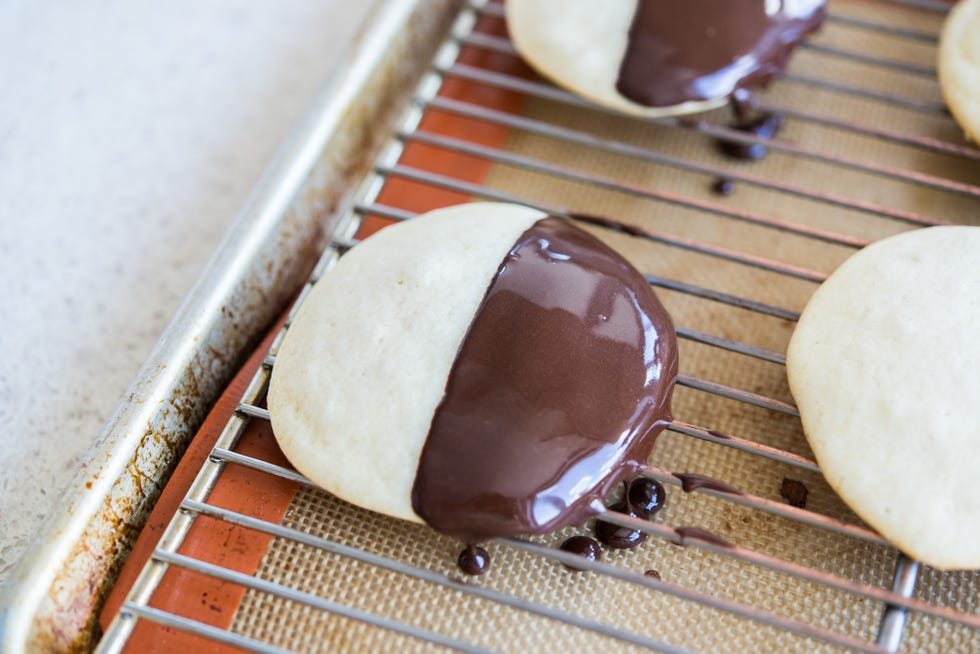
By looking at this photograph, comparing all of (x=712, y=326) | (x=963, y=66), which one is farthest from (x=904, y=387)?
(x=963, y=66)

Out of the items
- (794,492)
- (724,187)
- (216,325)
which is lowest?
(794,492)

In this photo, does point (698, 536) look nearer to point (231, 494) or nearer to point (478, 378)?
point (478, 378)

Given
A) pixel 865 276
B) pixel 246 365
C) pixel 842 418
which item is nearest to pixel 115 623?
pixel 246 365

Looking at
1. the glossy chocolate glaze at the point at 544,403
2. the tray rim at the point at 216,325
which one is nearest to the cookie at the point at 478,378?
the glossy chocolate glaze at the point at 544,403

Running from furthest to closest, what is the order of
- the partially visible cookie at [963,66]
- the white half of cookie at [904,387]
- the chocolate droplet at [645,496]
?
the partially visible cookie at [963,66], the chocolate droplet at [645,496], the white half of cookie at [904,387]

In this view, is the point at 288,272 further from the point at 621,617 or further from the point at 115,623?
the point at 621,617

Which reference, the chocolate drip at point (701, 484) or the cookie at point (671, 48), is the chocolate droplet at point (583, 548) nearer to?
the chocolate drip at point (701, 484)
